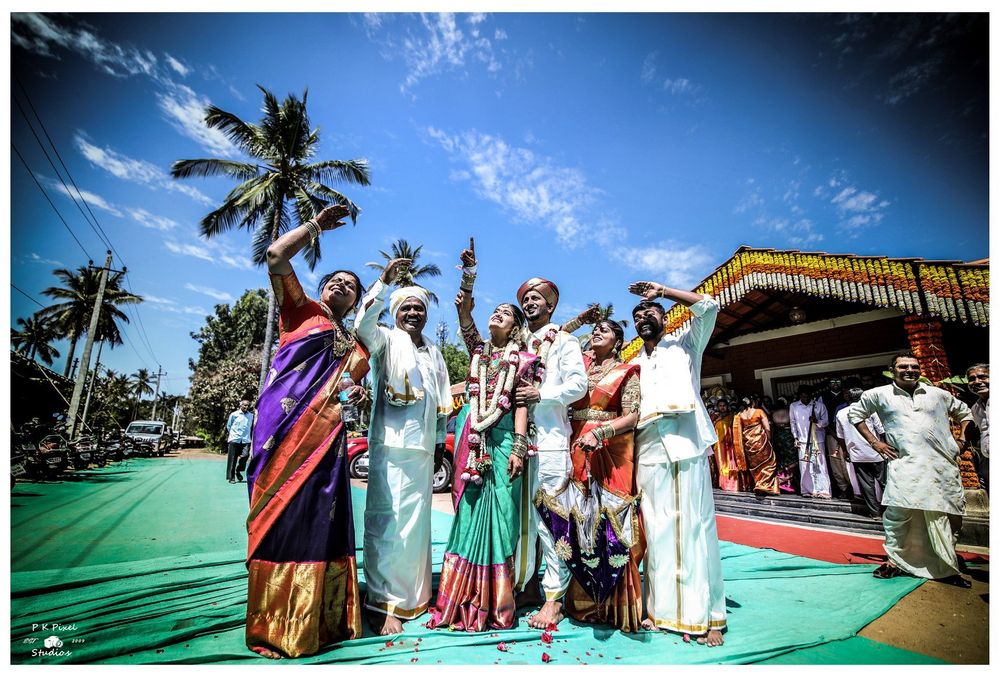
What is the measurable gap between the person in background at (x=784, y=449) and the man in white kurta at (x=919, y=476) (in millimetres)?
4416

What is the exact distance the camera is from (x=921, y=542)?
3.73 meters

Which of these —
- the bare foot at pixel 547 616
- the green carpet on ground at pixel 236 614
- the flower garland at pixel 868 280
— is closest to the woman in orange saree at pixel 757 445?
the flower garland at pixel 868 280

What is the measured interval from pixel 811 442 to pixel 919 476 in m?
4.29

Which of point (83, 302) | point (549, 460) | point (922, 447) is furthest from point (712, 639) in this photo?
Result: point (83, 302)

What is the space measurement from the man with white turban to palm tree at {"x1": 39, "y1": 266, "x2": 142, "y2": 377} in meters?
32.7

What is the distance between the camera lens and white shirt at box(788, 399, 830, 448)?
24.9 feet

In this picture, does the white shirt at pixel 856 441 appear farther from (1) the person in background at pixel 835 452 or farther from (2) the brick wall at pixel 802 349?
(2) the brick wall at pixel 802 349

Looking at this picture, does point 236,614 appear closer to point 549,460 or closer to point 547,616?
point 547,616

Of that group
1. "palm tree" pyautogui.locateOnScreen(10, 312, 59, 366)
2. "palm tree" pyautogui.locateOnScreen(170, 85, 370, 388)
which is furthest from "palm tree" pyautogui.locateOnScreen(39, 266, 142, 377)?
"palm tree" pyautogui.locateOnScreen(170, 85, 370, 388)

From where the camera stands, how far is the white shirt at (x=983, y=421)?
3564 mm

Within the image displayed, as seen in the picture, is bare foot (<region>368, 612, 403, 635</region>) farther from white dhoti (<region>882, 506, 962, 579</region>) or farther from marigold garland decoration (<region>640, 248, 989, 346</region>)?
marigold garland decoration (<region>640, 248, 989, 346</region>)

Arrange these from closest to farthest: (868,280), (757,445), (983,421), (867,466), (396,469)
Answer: (396,469) < (983,421) < (868,280) < (867,466) < (757,445)

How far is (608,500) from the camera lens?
262 centimetres

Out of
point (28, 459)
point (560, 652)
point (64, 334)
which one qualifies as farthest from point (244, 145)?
point (64, 334)
